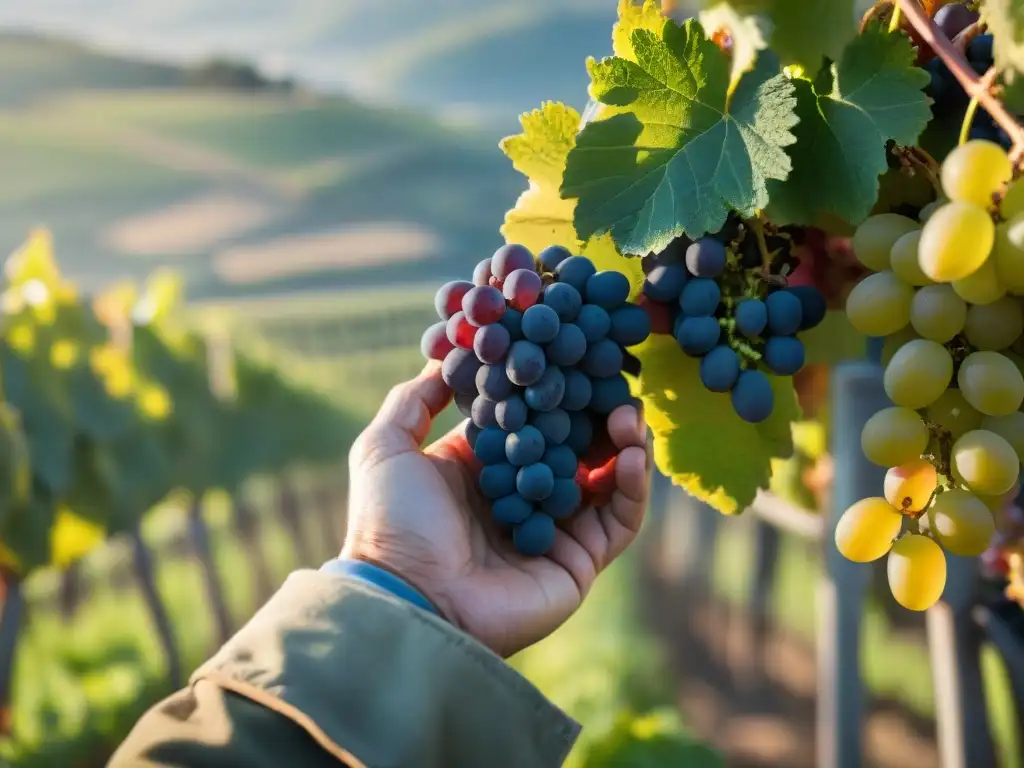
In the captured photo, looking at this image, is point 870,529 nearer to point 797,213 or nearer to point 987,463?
point 987,463

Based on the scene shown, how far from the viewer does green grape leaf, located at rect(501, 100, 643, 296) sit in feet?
1.74

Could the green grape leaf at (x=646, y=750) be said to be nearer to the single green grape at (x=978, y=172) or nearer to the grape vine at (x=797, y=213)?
the grape vine at (x=797, y=213)

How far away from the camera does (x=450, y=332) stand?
21.1 inches

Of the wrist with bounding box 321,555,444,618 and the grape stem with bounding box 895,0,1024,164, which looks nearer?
the grape stem with bounding box 895,0,1024,164

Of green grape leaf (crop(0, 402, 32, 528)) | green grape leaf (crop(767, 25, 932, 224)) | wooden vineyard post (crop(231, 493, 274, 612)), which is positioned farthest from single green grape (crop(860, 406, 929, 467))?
wooden vineyard post (crop(231, 493, 274, 612))

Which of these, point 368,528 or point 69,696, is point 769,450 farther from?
point 69,696

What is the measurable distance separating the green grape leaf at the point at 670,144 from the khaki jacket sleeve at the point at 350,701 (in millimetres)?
262

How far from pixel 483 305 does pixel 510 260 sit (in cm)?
4

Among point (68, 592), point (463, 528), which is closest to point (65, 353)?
point (68, 592)

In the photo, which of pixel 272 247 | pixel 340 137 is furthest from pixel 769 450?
pixel 340 137

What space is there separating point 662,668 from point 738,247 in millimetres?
2356

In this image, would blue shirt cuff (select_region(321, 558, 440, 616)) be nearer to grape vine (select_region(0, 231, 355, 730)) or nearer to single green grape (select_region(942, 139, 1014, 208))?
single green grape (select_region(942, 139, 1014, 208))

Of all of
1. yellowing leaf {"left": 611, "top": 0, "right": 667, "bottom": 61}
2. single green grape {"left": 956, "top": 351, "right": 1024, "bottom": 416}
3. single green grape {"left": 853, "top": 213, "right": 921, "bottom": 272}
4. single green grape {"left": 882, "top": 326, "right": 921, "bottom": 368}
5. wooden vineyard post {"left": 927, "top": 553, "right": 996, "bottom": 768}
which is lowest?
wooden vineyard post {"left": 927, "top": 553, "right": 996, "bottom": 768}

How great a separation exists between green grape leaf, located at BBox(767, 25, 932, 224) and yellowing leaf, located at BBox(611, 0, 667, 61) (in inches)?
3.3
